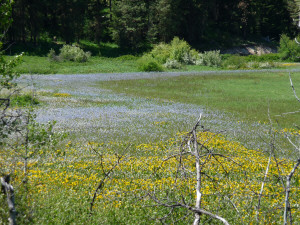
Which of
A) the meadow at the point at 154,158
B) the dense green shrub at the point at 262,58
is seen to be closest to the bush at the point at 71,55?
the meadow at the point at 154,158

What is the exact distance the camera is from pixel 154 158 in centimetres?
1005

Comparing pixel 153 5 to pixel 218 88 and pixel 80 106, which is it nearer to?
pixel 218 88

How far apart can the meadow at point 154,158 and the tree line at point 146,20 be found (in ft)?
110

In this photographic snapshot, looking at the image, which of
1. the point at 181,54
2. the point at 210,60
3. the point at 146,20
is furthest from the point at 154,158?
the point at 146,20

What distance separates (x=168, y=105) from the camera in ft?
69.2

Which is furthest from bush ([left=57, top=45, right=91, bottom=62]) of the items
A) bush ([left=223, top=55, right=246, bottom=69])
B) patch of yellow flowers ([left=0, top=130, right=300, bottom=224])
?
patch of yellow flowers ([left=0, top=130, right=300, bottom=224])

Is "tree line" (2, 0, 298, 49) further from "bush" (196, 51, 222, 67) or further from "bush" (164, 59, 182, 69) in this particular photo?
"bush" (164, 59, 182, 69)

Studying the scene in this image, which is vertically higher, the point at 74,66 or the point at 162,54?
the point at 162,54

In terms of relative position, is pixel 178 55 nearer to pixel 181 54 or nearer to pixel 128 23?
pixel 181 54

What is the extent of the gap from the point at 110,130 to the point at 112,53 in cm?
5294

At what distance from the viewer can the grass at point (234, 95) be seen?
62.0ft

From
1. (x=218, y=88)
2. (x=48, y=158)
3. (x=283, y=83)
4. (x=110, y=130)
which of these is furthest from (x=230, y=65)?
(x=48, y=158)

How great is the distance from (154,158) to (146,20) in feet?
213

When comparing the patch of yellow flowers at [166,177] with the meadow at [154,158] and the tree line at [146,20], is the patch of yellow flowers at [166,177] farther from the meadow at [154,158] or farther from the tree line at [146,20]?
the tree line at [146,20]
